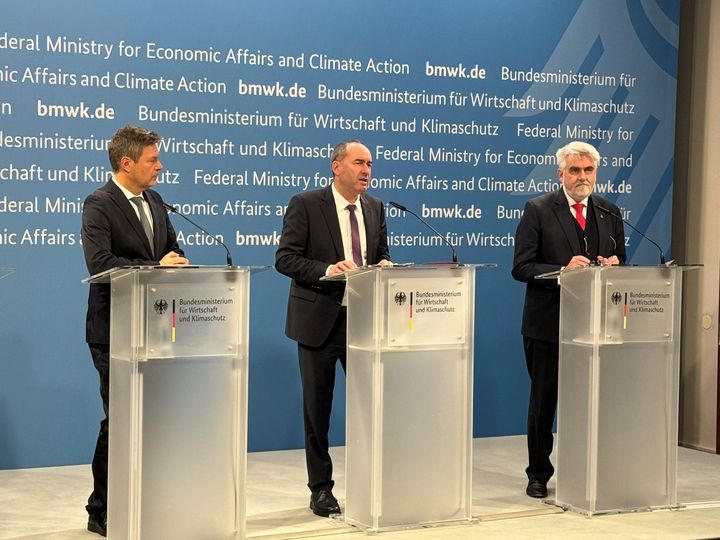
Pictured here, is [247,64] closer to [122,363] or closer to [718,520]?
[122,363]

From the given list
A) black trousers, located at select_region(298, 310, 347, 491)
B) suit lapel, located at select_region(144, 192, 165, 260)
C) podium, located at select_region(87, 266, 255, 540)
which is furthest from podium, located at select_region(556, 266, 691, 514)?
suit lapel, located at select_region(144, 192, 165, 260)

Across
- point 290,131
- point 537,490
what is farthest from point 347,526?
point 290,131

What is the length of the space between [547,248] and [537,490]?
1.20 metres

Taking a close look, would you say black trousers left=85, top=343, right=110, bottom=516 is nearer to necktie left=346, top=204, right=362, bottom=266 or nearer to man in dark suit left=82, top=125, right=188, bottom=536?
man in dark suit left=82, top=125, right=188, bottom=536

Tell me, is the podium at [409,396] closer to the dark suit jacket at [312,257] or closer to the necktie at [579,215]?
the dark suit jacket at [312,257]

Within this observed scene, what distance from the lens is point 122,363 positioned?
419 cm

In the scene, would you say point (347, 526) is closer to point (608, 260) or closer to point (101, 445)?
point (101, 445)

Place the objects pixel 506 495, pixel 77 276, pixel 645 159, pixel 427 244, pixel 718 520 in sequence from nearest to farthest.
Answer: pixel 718 520, pixel 506 495, pixel 77 276, pixel 427 244, pixel 645 159

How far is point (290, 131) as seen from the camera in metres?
6.60

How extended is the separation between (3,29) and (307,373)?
8.23ft

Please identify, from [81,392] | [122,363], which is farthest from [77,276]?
[122,363]

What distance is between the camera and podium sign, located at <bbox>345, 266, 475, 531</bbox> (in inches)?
181

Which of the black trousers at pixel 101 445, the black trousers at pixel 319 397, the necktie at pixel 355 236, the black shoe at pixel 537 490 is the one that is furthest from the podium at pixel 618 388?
the black trousers at pixel 101 445

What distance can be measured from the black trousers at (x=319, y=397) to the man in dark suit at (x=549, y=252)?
1.01m
